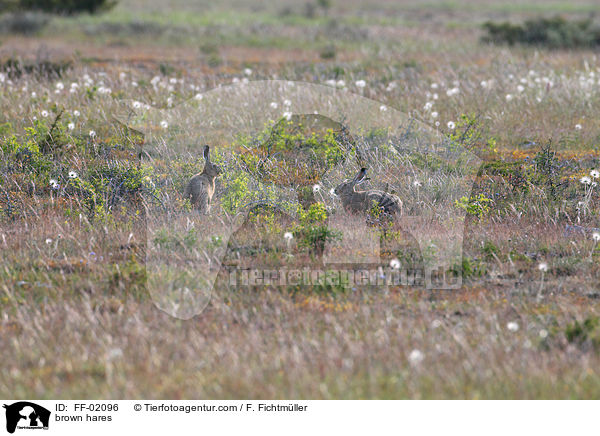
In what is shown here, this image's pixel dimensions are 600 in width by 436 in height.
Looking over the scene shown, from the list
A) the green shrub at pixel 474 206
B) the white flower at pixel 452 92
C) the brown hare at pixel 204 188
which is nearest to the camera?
the brown hare at pixel 204 188

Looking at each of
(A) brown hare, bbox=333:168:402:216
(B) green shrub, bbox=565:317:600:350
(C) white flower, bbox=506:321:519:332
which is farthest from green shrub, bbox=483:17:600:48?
(C) white flower, bbox=506:321:519:332

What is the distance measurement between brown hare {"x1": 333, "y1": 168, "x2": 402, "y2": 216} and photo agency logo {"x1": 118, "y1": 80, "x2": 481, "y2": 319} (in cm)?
1

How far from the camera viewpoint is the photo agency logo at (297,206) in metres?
5.73

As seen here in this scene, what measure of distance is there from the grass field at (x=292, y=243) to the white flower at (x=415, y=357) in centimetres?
1

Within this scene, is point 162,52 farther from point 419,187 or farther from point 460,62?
point 419,187

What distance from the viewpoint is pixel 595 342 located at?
15.0 feet

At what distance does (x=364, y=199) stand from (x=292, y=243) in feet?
2.78

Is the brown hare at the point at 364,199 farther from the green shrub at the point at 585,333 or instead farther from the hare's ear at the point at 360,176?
the green shrub at the point at 585,333

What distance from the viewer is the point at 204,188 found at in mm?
6516

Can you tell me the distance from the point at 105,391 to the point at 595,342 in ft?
10.5

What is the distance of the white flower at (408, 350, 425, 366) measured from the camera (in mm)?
4184

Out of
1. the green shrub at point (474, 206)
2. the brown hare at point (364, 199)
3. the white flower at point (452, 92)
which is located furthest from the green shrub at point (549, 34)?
the brown hare at point (364, 199)
